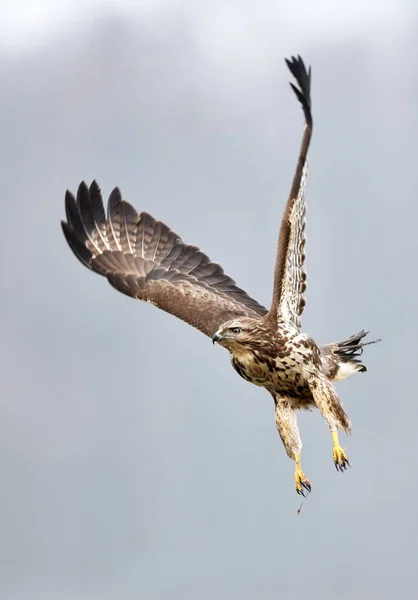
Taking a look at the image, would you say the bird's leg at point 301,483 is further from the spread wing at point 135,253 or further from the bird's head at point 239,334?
the spread wing at point 135,253

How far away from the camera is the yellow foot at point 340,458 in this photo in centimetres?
1605

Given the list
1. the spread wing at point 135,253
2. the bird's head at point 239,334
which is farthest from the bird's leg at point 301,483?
the spread wing at point 135,253

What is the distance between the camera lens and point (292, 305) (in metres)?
17.2

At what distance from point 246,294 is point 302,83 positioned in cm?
506

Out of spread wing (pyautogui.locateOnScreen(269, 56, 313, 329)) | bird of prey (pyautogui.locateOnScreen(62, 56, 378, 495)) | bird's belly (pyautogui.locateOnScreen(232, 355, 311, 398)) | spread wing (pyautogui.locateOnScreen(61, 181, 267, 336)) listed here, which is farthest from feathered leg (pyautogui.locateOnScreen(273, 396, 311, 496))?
spread wing (pyautogui.locateOnScreen(61, 181, 267, 336))

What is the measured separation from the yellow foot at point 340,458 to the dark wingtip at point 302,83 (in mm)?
4042

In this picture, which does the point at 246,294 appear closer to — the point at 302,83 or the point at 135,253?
the point at 135,253

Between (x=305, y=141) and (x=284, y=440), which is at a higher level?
(x=305, y=141)

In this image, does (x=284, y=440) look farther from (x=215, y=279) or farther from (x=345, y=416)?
(x=215, y=279)

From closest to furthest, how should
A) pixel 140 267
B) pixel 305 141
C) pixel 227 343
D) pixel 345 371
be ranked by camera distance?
pixel 305 141 → pixel 227 343 → pixel 345 371 → pixel 140 267

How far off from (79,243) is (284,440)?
5.92 metres

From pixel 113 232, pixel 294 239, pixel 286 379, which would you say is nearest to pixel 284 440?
pixel 286 379

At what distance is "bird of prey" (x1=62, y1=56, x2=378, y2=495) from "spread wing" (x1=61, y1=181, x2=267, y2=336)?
0.6 inches

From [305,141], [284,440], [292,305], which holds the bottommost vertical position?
[284,440]
